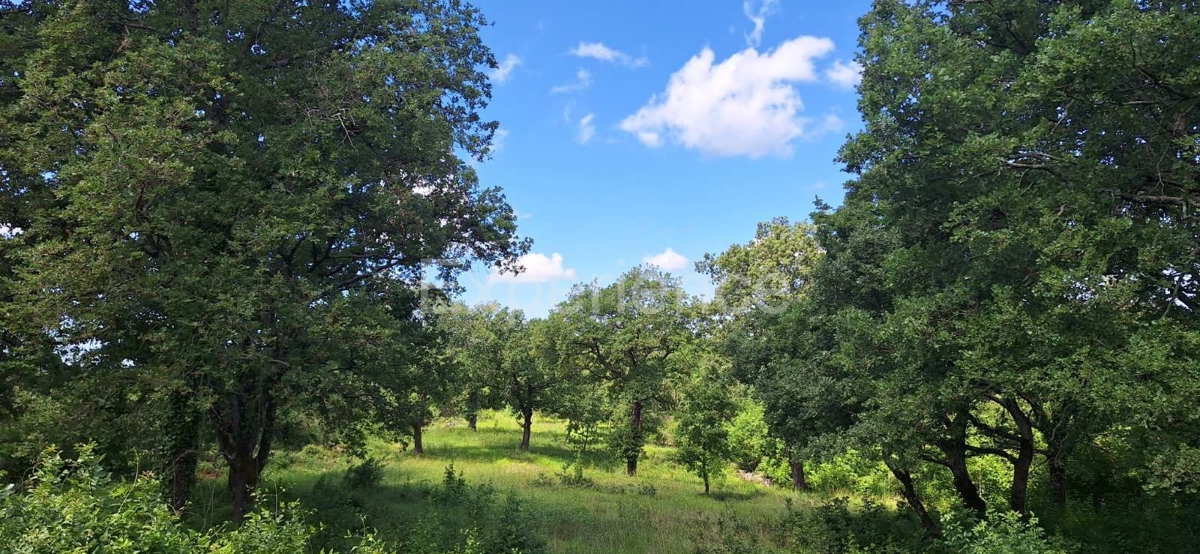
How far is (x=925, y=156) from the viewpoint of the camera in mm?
11250

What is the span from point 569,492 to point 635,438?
293 inches

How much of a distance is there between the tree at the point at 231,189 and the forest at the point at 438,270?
0.27 ft

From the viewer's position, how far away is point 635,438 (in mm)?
30547

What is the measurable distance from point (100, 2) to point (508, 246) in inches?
383

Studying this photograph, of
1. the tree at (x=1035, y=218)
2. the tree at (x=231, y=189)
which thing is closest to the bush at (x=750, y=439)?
the tree at (x=1035, y=218)

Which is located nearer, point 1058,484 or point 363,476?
point 1058,484

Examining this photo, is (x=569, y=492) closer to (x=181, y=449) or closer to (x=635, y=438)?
(x=635, y=438)

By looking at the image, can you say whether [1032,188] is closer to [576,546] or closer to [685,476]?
[576,546]

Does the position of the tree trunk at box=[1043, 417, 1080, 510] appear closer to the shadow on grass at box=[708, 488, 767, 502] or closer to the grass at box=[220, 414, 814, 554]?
the grass at box=[220, 414, 814, 554]

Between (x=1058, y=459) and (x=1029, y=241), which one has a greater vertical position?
(x=1029, y=241)

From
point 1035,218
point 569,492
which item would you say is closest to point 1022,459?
point 1035,218

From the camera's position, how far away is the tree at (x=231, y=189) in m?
9.27

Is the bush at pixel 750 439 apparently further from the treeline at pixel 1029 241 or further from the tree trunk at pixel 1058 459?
the treeline at pixel 1029 241

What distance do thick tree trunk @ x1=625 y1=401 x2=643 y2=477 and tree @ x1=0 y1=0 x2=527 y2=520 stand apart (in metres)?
19.4
